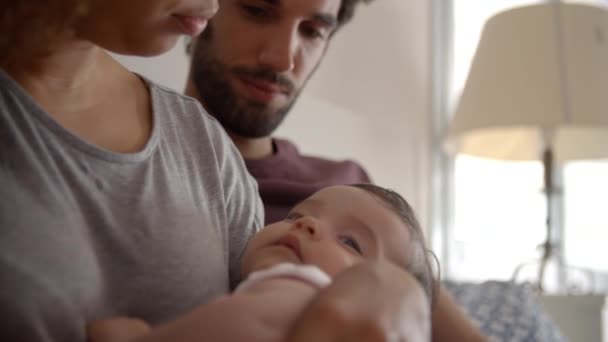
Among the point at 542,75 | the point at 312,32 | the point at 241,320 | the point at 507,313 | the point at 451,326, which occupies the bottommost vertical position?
the point at 507,313

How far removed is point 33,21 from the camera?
24.8 inches

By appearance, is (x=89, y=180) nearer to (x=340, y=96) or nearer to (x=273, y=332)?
(x=273, y=332)

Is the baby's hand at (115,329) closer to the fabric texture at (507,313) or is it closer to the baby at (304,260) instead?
the baby at (304,260)

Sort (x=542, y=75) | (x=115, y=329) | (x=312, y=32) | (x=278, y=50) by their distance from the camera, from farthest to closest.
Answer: (x=542, y=75), (x=312, y=32), (x=278, y=50), (x=115, y=329)

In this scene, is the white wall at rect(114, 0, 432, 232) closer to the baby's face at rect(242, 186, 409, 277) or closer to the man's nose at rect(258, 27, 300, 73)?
the man's nose at rect(258, 27, 300, 73)

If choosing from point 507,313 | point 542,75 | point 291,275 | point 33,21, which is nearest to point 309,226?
point 291,275

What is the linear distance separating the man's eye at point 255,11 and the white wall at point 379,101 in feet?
1.99

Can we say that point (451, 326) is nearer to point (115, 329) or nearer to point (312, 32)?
point (115, 329)

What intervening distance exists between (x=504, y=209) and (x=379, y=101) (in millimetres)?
797

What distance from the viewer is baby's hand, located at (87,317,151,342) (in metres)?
0.53

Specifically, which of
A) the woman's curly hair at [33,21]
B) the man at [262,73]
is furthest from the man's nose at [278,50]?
the woman's curly hair at [33,21]

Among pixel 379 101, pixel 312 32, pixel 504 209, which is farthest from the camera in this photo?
pixel 504 209

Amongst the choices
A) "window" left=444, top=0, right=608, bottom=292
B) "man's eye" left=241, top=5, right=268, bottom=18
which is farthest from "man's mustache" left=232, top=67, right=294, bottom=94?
"window" left=444, top=0, right=608, bottom=292

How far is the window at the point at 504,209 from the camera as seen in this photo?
2648 millimetres
